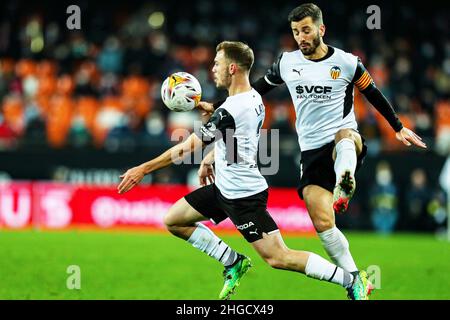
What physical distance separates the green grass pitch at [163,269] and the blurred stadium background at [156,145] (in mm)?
37

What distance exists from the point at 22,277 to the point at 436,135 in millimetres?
12755

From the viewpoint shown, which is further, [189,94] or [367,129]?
[367,129]

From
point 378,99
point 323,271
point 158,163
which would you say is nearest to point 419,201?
point 378,99

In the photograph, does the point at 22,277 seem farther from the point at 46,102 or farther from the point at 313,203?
the point at 46,102

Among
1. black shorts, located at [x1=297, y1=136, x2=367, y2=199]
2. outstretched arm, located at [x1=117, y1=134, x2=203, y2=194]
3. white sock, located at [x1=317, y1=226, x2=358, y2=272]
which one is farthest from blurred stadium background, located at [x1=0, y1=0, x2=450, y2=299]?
outstretched arm, located at [x1=117, y1=134, x2=203, y2=194]

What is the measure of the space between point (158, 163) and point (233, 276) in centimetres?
156

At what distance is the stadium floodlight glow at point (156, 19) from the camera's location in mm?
24844

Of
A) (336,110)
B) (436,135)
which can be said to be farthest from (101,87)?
(336,110)

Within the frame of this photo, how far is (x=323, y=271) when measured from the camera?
25.0 feet

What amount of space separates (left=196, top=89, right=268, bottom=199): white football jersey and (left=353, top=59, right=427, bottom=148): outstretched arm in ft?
3.64

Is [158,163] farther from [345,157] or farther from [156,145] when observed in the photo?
[156,145]

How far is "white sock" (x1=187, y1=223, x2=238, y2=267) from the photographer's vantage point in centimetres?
824

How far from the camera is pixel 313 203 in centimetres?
817

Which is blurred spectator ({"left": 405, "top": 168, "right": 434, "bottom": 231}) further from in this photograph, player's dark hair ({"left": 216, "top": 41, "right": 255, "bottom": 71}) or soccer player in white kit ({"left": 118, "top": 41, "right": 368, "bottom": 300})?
player's dark hair ({"left": 216, "top": 41, "right": 255, "bottom": 71})
